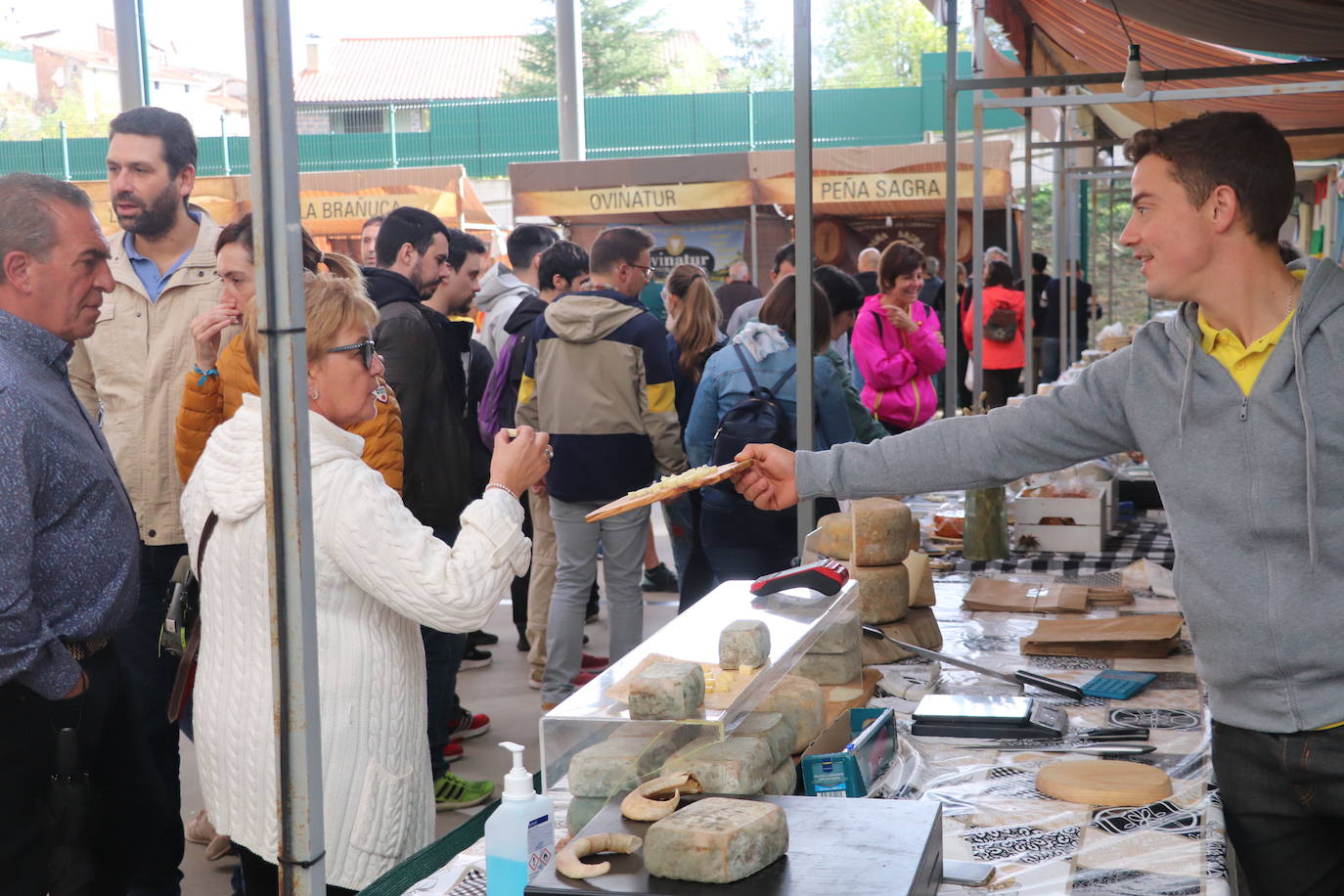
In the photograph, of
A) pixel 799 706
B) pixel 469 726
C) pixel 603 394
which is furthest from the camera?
pixel 469 726

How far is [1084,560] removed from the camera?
386 cm

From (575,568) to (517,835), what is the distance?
3.30m

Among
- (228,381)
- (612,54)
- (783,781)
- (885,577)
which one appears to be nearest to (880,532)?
(885,577)

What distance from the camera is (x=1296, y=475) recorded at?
1793 mm

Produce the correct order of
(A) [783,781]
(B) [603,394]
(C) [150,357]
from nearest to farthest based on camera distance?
(A) [783,781] < (C) [150,357] < (B) [603,394]

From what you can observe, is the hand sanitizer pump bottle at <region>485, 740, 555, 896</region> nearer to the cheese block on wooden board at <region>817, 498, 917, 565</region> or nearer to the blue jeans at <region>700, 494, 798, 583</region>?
the cheese block on wooden board at <region>817, 498, 917, 565</region>

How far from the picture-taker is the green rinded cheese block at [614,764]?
167cm

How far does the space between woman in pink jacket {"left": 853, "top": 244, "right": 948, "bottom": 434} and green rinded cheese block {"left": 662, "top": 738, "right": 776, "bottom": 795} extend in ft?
14.6

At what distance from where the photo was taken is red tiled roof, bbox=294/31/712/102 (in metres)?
50.4

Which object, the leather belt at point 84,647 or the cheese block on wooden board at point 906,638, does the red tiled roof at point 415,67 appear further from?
the leather belt at point 84,647

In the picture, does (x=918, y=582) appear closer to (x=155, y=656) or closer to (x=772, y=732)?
(x=772, y=732)

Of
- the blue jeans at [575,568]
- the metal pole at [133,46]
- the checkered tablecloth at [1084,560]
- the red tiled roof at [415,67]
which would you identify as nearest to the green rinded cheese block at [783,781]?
the checkered tablecloth at [1084,560]

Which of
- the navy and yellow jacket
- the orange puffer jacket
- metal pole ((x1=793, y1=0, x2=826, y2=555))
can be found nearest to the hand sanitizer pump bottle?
the orange puffer jacket

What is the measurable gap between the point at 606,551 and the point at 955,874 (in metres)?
3.17
